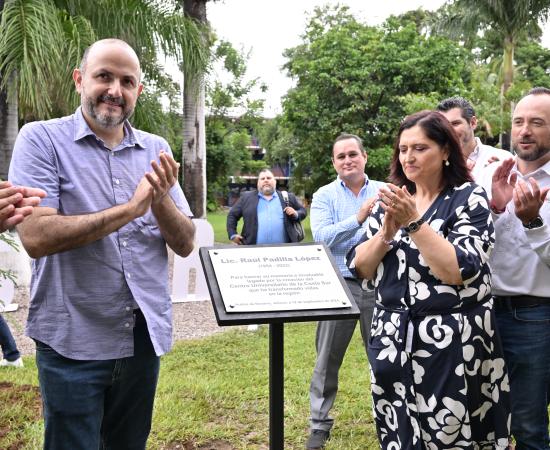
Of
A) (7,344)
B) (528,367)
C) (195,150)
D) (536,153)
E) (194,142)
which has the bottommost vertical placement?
(7,344)

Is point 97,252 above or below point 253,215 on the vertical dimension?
above

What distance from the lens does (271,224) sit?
740 centimetres

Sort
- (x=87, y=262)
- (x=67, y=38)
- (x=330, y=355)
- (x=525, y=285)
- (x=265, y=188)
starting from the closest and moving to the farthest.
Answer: (x=87, y=262), (x=525, y=285), (x=330, y=355), (x=265, y=188), (x=67, y=38)

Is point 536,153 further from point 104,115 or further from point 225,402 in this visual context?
point 225,402

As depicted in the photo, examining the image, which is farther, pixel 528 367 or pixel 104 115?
pixel 528 367

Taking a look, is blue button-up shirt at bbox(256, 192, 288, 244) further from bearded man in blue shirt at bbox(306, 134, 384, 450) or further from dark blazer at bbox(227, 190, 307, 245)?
bearded man in blue shirt at bbox(306, 134, 384, 450)

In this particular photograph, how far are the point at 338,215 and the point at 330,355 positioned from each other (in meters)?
1.00

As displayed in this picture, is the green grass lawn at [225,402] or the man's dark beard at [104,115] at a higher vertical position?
the man's dark beard at [104,115]

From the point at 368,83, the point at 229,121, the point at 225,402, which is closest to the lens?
the point at 225,402

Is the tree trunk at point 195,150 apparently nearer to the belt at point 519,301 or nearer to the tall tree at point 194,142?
the tall tree at point 194,142

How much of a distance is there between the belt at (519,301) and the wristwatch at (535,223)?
14.6 inches

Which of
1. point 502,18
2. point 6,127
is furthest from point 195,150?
point 502,18

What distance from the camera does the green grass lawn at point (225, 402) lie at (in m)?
4.26

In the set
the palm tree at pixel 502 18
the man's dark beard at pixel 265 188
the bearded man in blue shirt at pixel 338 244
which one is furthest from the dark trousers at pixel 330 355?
the palm tree at pixel 502 18
